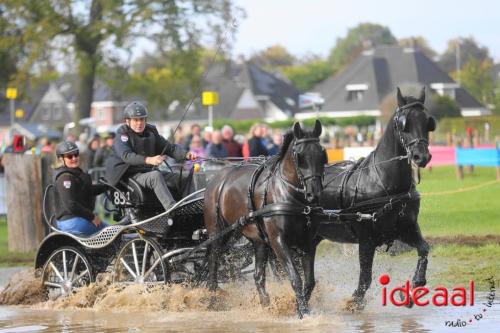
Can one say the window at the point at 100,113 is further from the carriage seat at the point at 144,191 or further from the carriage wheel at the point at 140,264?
the carriage wheel at the point at 140,264

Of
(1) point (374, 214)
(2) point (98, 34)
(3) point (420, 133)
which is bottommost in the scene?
(1) point (374, 214)

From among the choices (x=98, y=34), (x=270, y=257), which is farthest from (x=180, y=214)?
(x=98, y=34)

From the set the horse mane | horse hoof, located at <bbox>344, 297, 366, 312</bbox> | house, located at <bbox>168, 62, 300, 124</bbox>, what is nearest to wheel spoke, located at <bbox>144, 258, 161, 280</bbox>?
the horse mane

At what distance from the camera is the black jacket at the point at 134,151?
12086mm

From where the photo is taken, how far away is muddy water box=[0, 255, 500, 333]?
10055 millimetres

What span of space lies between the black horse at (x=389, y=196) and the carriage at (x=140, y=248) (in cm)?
131

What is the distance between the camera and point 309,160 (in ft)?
33.3

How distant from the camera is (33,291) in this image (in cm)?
1272

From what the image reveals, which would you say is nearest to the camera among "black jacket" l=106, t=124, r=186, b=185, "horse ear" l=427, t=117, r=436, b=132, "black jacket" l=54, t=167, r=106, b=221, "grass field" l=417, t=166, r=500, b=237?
"horse ear" l=427, t=117, r=436, b=132

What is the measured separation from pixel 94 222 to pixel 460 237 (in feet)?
19.1

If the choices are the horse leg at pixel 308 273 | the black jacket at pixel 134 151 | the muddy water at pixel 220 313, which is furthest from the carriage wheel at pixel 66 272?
the horse leg at pixel 308 273

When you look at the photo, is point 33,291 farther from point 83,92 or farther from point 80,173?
point 83,92

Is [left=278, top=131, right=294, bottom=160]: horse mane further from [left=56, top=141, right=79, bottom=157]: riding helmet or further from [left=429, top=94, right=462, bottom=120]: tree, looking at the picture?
[left=429, top=94, right=462, bottom=120]: tree

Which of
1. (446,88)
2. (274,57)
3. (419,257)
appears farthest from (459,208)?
(274,57)
